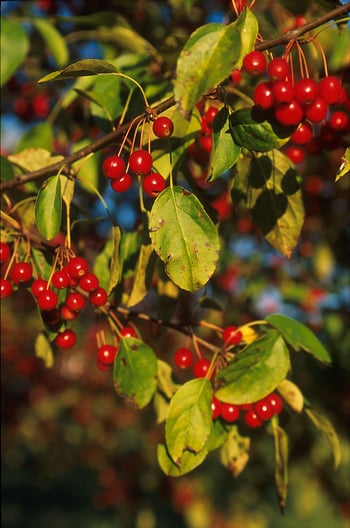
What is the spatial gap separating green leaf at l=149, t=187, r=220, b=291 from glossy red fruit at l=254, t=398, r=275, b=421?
0.45m

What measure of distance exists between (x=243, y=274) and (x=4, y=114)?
78.9 inches

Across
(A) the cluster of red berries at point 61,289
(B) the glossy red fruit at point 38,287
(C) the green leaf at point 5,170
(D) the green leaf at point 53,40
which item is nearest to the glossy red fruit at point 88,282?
(A) the cluster of red berries at point 61,289

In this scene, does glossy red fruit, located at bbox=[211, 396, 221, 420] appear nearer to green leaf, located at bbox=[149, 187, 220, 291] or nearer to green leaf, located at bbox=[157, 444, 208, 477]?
green leaf, located at bbox=[157, 444, 208, 477]

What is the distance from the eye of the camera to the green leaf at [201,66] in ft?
3.18

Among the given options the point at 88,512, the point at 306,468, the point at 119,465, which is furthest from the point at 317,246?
the point at 88,512

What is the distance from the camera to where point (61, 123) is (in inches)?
104

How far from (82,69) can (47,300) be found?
0.56 meters

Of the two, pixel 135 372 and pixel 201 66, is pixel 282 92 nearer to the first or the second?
pixel 201 66

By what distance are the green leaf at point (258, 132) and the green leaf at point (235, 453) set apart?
2.87 ft

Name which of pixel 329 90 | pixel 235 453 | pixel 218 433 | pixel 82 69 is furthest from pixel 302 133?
pixel 235 453

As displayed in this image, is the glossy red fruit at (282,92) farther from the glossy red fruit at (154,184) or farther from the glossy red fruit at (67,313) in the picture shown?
the glossy red fruit at (67,313)

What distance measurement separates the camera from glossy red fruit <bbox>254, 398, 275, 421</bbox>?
146cm

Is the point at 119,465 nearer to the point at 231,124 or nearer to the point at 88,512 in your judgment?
the point at 88,512

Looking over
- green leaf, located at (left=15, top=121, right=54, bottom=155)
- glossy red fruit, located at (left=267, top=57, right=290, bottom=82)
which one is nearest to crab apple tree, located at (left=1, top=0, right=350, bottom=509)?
glossy red fruit, located at (left=267, top=57, right=290, bottom=82)
